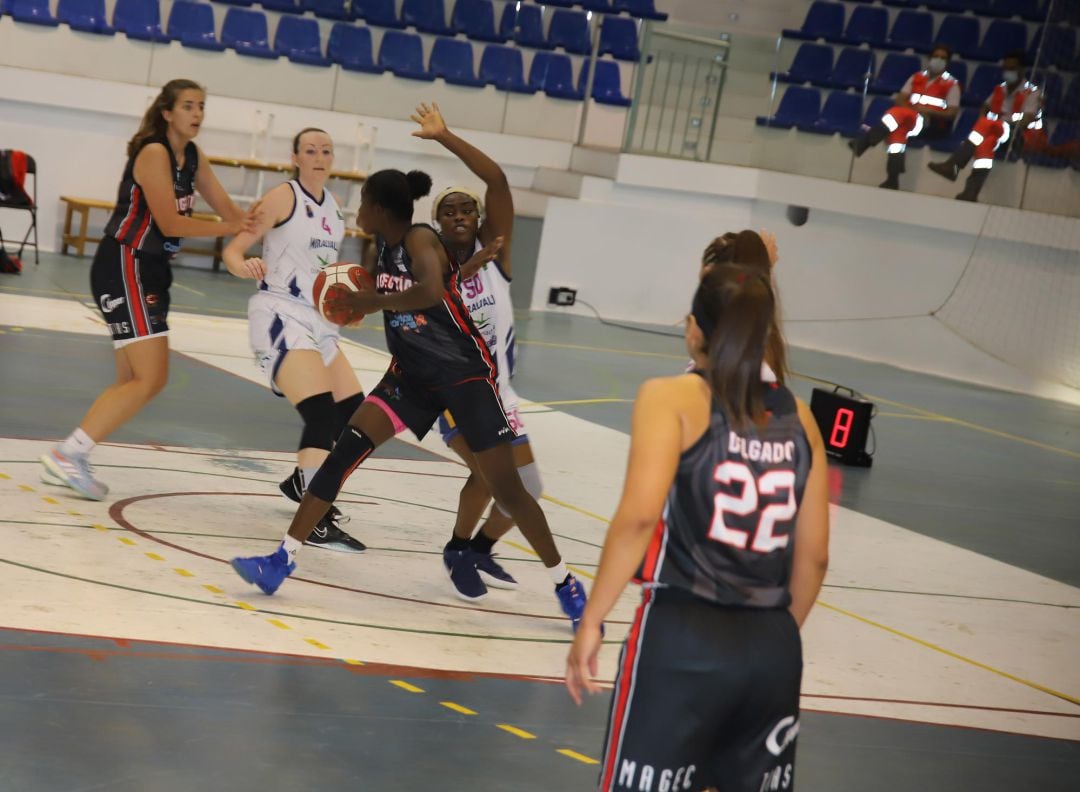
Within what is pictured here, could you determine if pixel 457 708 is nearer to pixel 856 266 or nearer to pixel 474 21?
pixel 856 266

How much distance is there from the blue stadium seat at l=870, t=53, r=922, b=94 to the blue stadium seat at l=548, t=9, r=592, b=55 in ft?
12.4

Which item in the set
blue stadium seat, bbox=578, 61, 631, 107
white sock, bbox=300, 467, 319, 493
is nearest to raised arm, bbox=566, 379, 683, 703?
white sock, bbox=300, 467, 319, 493

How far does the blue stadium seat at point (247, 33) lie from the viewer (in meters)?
17.1

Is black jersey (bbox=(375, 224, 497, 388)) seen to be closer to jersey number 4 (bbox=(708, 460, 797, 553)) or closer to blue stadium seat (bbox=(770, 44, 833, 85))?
jersey number 4 (bbox=(708, 460, 797, 553))

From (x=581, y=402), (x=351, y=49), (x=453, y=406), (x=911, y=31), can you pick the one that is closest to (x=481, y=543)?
(x=453, y=406)

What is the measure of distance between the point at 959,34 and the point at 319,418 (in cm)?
1464

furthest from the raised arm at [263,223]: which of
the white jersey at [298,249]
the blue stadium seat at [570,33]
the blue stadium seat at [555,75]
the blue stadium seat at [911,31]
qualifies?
the blue stadium seat at [911,31]

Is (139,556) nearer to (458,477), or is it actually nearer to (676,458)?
(458,477)

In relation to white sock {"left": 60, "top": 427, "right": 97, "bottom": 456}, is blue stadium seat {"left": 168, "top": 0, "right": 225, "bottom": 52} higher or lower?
higher

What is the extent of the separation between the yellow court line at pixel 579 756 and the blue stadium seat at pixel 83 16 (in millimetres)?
13959

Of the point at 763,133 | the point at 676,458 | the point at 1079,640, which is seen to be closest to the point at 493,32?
the point at 763,133

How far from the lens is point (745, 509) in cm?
282

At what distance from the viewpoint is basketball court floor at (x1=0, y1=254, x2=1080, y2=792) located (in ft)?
13.3

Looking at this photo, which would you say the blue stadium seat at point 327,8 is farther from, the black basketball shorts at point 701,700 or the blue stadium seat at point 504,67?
the black basketball shorts at point 701,700
